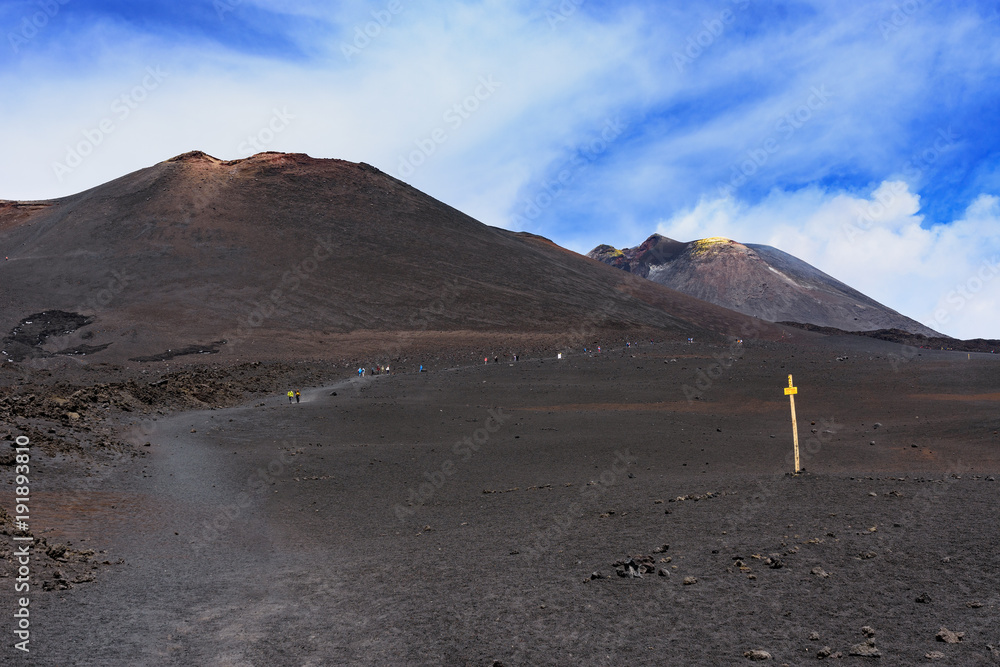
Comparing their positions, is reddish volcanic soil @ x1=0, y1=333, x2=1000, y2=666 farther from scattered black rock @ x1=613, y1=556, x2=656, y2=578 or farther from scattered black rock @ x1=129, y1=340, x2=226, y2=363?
scattered black rock @ x1=129, y1=340, x2=226, y2=363

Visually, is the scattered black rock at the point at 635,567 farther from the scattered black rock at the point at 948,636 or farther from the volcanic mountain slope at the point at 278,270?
the volcanic mountain slope at the point at 278,270

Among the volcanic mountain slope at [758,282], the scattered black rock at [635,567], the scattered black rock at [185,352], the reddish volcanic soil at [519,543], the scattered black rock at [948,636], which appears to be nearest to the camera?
the scattered black rock at [948,636]

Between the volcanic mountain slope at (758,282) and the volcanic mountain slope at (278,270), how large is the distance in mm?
55089

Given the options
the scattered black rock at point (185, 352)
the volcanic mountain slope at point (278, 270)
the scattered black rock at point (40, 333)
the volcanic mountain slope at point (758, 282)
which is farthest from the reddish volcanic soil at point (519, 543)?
the volcanic mountain slope at point (758, 282)

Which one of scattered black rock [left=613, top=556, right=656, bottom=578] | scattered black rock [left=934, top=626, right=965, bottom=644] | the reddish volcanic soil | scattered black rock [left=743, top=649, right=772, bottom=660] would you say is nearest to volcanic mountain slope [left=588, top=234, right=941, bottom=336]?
the reddish volcanic soil

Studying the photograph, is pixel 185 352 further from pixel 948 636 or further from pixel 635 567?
pixel 948 636

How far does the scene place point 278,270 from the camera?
60.9m

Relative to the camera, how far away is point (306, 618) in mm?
6039

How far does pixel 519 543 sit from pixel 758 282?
5740 inches

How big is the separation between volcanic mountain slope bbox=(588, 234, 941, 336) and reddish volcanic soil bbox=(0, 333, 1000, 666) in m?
119

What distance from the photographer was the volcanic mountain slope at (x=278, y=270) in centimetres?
4909

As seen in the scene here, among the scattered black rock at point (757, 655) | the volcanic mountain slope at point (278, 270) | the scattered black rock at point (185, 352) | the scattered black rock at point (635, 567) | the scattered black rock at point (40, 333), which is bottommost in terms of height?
the scattered black rock at point (757, 655)

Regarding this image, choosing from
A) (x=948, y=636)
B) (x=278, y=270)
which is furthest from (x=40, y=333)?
(x=948, y=636)

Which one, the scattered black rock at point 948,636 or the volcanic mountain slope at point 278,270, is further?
the volcanic mountain slope at point 278,270
